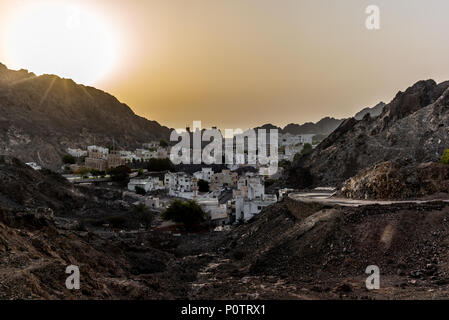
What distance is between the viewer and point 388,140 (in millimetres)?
43312

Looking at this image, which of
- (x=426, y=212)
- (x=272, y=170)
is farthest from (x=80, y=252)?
(x=272, y=170)

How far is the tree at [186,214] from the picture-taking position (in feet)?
109

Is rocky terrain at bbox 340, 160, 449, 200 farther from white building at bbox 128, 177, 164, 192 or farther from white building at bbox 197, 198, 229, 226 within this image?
white building at bbox 128, 177, 164, 192

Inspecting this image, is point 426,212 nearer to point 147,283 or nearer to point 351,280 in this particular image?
point 351,280

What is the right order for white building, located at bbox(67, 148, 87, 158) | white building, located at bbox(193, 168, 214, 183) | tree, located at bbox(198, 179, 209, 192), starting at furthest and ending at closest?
white building, located at bbox(67, 148, 87, 158) → white building, located at bbox(193, 168, 214, 183) → tree, located at bbox(198, 179, 209, 192)

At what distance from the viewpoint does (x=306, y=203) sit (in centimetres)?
2133

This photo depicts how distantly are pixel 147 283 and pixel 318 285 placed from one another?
554cm

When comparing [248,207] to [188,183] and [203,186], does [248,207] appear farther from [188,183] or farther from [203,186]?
[203,186]

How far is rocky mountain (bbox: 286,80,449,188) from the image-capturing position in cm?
3884

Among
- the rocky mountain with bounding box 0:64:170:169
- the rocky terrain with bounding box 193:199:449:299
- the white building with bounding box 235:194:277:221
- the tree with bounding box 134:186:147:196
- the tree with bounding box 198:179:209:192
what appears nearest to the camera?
the rocky terrain with bounding box 193:199:449:299

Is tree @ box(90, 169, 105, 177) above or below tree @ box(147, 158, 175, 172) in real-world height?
below

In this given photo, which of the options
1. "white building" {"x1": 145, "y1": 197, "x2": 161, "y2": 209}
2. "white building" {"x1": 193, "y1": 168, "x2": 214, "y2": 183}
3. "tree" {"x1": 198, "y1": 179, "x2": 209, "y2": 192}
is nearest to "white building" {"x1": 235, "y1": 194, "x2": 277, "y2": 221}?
"white building" {"x1": 145, "y1": 197, "x2": 161, "y2": 209}

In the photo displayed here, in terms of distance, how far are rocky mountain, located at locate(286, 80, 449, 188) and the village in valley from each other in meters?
5.69

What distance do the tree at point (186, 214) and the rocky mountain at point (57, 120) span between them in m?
57.1
